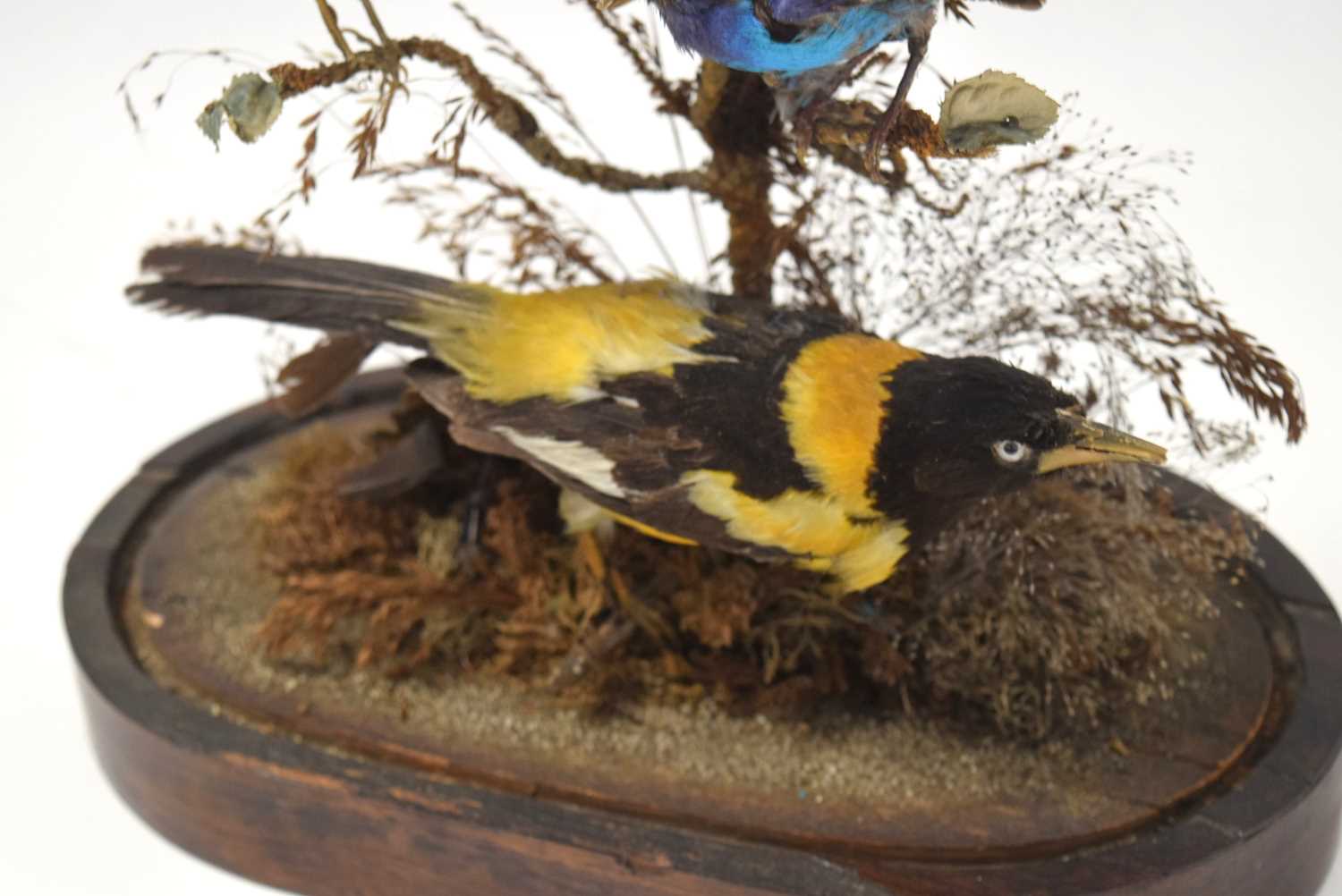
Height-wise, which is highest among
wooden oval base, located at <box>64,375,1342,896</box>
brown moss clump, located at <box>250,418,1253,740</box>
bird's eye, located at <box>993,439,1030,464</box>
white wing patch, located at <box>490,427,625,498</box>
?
bird's eye, located at <box>993,439,1030,464</box>

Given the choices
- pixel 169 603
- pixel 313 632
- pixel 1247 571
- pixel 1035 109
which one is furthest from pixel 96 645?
pixel 1247 571

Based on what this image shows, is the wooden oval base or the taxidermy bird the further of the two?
the wooden oval base

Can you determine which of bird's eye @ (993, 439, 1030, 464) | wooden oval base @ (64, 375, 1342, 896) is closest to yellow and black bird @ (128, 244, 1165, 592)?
bird's eye @ (993, 439, 1030, 464)

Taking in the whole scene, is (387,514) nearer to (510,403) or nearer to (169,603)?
(169,603)

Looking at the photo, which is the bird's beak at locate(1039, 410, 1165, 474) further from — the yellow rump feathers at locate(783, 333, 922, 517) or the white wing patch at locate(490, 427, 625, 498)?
the white wing patch at locate(490, 427, 625, 498)

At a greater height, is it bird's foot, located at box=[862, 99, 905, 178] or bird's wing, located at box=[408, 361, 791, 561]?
bird's foot, located at box=[862, 99, 905, 178]

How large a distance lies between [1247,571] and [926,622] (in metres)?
0.49

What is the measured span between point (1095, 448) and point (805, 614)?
Answer: 17.7 inches

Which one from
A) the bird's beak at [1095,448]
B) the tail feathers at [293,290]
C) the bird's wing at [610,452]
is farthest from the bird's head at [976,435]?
the tail feathers at [293,290]

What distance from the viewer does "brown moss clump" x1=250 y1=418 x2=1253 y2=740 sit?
5.85ft

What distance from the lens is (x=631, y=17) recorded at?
6.00ft

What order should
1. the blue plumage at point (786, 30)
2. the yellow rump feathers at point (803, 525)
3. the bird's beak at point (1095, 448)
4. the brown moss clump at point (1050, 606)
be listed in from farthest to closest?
the brown moss clump at point (1050, 606), the yellow rump feathers at point (803, 525), the bird's beak at point (1095, 448), the blue plumage at point (786, 30)

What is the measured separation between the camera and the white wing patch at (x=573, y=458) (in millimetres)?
1679

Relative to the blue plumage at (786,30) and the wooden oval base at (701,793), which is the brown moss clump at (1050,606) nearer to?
the wooden oval base at (701,793)
